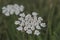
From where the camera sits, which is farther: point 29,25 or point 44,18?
point 44,18

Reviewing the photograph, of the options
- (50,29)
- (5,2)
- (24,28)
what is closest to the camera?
(24,28)

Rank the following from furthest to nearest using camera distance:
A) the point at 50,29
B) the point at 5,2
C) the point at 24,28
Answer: the point at 5,2 < the point at 50,29 < the point at 24,28

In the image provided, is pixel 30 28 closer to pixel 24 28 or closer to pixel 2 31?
pixel 24 28

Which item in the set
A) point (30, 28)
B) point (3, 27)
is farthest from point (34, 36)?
point (3, 27)

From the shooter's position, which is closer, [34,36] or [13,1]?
[34,36]

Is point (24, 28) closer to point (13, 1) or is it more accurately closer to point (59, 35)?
point (59, 35)

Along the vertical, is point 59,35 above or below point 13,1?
below
